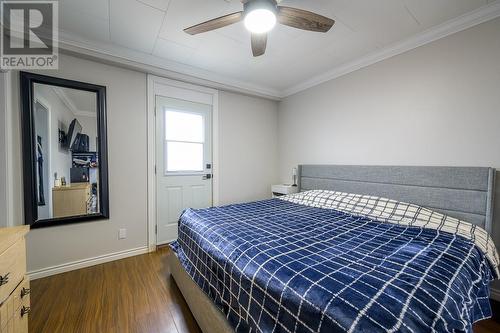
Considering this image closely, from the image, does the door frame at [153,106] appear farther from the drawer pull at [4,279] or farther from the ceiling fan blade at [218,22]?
the drawer pull at [4,279]

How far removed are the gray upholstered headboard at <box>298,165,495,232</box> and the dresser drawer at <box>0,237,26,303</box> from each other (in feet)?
9.71

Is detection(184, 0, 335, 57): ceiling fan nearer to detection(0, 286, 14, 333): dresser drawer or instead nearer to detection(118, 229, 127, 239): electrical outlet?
detection(0, 286, 14, 333): dresser drawer

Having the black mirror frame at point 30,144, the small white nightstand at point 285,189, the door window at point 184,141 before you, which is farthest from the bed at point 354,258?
the black mirror frame at point 30,144

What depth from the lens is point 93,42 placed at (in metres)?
2.17

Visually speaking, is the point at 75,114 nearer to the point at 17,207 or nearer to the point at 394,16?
the point at 17,207

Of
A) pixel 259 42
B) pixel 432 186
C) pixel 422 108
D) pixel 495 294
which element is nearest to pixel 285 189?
pixel 432 186

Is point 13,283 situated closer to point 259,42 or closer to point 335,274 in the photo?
point 335,274

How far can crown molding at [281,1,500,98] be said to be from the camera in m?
1.74

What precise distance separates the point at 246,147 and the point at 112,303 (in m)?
2.61

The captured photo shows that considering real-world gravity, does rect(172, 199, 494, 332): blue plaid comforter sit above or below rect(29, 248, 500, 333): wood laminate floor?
above

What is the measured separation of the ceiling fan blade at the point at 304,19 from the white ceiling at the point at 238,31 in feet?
0.73

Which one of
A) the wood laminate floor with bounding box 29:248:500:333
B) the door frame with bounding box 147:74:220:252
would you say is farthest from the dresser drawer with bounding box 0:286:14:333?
the door frame with bounding box 147:74:220:252

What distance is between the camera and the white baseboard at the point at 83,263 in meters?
2.07

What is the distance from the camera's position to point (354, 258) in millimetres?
1122
